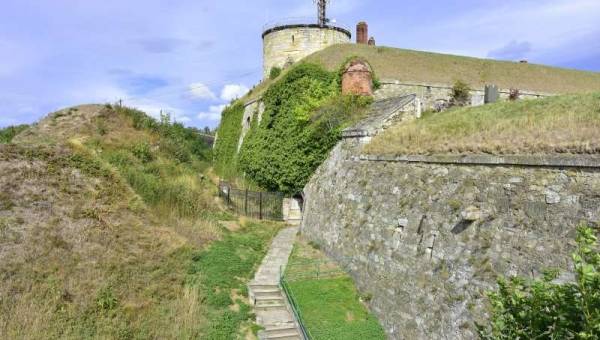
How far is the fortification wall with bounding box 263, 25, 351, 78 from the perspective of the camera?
31.8 metres

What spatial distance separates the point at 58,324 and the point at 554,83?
29.7m

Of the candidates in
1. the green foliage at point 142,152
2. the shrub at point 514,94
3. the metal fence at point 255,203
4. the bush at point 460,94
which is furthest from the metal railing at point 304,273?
the shrub at point 514,94

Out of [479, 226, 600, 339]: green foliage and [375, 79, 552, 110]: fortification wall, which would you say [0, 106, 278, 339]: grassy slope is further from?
[375, 79, 552, 110]: fortification wall

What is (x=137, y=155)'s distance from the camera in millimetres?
19781

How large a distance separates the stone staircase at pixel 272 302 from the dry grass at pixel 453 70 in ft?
37.6

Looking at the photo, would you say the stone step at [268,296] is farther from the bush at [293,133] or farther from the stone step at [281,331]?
the bush at [293,133]

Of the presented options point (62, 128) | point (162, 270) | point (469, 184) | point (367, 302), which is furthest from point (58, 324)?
point (62, 128)

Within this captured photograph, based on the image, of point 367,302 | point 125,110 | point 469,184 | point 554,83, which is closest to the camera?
point 469,184

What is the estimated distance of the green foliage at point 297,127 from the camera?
1847 cm

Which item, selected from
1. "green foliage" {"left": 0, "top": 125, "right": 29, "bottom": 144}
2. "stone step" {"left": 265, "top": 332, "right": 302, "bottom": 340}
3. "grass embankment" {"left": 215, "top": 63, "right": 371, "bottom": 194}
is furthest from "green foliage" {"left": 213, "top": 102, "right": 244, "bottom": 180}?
"stone step" {"left": 265, "top": 332, "right": 302, "bottom": 340}

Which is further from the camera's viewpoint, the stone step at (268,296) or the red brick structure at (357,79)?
the red brick structure at (357,79)

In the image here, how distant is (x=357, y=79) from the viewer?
19.6 meters

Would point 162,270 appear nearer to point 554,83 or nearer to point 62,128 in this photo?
point 62,128

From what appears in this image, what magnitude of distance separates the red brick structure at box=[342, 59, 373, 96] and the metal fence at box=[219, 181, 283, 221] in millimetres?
6380
